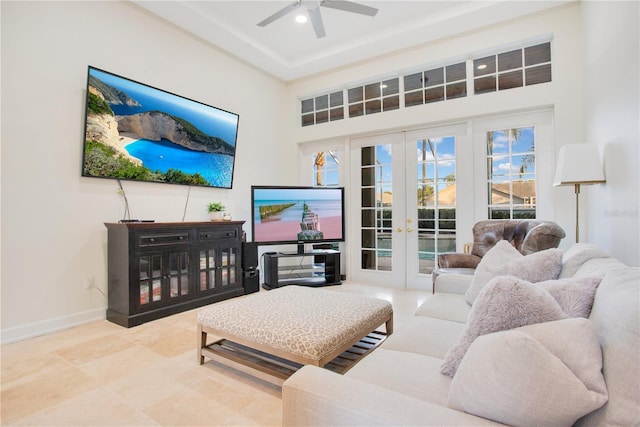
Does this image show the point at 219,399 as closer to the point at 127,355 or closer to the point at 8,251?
the point at 127,355

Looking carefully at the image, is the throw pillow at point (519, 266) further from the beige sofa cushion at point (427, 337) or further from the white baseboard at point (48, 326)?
the white baseboard at point (48, 326)

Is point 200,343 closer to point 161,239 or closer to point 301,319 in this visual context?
point 301,319

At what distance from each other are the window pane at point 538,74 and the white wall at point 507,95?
0.09 m

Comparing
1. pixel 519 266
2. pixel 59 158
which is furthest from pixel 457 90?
pixel 59 158

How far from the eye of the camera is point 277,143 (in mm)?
5352

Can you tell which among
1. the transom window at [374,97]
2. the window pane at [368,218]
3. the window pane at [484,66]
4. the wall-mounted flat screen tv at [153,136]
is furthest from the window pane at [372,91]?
the wall-mounted flat screen tv at [153,136]

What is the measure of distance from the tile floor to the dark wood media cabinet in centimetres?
38

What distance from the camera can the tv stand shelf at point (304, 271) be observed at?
443 cm

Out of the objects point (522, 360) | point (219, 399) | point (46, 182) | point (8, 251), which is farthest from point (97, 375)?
point (522, 360)

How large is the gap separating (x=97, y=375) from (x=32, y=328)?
1.22 metres

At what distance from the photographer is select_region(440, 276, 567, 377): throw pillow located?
36.9 inches

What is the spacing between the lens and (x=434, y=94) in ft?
14.0

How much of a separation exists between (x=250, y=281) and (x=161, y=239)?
1305 millimetres

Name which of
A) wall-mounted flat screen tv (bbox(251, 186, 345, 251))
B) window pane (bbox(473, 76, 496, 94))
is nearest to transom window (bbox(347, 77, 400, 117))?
window pane (bbox(473, 76, 496, 94))
